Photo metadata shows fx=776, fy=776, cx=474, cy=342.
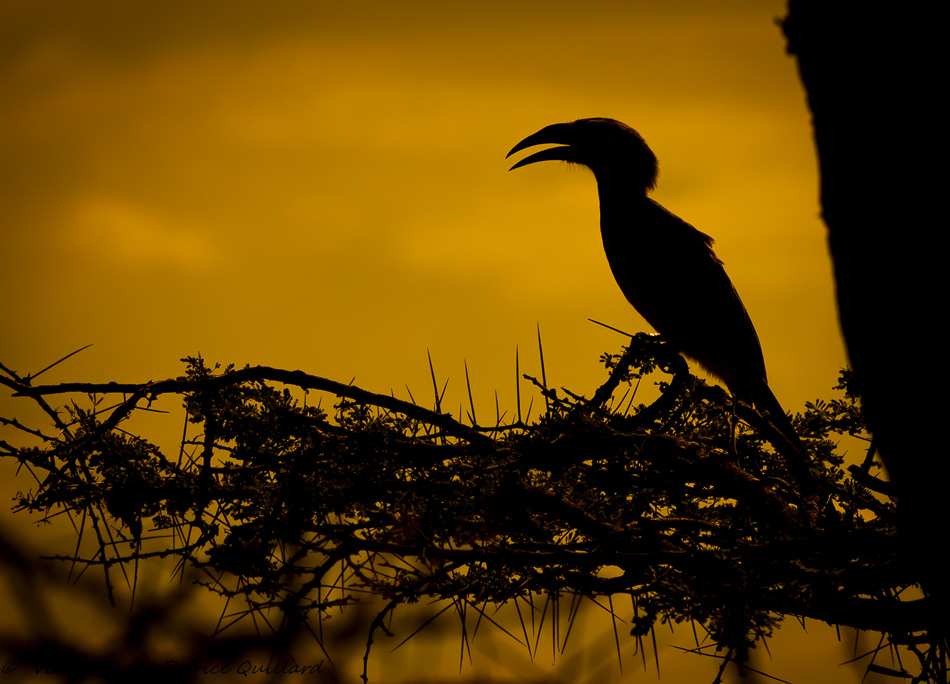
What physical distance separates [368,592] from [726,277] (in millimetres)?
4662

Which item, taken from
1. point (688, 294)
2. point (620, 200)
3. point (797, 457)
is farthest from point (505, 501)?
point (620, 200)

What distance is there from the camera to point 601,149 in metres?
6.98

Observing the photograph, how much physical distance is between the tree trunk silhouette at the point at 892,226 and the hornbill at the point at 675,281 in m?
3.49

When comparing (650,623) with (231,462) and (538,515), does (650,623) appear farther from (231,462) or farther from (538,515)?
(231,462)

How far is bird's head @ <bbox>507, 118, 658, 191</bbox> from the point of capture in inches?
271

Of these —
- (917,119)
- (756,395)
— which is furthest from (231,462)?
(756,395)

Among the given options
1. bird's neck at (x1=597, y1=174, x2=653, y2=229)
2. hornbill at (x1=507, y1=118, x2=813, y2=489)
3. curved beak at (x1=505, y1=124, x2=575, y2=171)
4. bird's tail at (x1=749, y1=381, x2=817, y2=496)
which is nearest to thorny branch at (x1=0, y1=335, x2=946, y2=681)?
bird's tail at (x1=749, y1=381, x2=817, y2=496)

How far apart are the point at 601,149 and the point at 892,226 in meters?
5.91

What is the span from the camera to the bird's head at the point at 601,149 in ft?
22.6

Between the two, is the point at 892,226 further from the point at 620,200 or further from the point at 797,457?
the point at 620,200

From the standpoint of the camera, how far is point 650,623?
2.12 meters

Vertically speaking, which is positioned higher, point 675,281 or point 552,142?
point 552,142

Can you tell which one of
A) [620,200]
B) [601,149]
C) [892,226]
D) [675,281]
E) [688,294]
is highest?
[601,149]

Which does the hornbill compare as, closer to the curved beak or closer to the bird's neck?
the bird's neck
